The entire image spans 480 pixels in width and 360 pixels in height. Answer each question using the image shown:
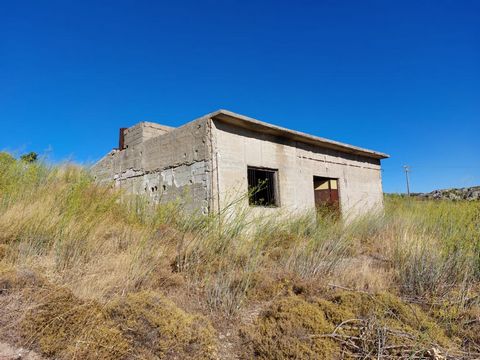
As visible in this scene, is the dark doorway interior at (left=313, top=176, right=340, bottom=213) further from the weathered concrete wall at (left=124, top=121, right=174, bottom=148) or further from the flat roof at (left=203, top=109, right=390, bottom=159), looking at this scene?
the weathered concrete wall at (left=124, top=121, right=174, bottom=148)

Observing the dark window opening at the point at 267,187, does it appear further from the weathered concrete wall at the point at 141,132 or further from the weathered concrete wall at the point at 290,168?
the weathered concrete wall at the point at 141,132

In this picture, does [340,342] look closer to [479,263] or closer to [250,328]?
[250,328]

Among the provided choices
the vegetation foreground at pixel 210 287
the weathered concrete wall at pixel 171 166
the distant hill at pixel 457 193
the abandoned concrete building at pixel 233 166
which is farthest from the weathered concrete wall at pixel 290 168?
the distant hill at pixel 457 193

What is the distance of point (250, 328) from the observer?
11.1ft

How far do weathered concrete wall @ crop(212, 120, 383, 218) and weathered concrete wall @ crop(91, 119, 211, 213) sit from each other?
0.32 metres

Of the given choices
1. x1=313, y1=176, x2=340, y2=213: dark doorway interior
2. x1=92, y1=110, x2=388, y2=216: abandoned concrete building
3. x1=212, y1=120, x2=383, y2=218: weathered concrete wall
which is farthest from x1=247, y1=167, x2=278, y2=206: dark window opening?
x1=313, y1=176, x2=340, y2=213: dark doorway interior

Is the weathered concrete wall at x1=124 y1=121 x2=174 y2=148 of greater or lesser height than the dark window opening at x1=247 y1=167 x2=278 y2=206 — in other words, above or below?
above

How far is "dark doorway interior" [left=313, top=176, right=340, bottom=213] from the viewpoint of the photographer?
33.1 ft

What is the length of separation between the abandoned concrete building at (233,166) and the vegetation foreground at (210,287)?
1481 millimetres

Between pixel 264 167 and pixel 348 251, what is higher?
pixel 264 167

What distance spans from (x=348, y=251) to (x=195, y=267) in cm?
309

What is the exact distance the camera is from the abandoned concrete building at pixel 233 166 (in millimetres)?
7293

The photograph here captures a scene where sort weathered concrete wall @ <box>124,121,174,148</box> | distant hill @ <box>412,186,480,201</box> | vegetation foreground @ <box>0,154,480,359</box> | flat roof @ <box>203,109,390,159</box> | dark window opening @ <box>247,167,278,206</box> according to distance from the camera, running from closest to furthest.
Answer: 1. vegetation foreground @ <box>0,154,480,359</box>
2. flat roof @ <box>203,109,390,159</box>
3. dark window opening @ <box>247,167,278,206</box>
4. weathered concrete wall @ <box>124,121,174,148</box>
5. distant hill @ <box>412,186,480,201</box>

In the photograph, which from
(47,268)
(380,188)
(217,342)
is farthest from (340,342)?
(380,188)
